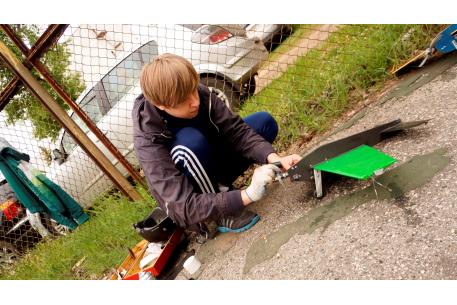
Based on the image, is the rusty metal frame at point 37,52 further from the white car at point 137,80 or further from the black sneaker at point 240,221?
the black sneaker at point 240,221

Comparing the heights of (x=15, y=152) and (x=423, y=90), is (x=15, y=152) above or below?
below

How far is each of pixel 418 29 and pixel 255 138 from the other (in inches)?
69.7

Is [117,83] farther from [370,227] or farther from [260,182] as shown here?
[370,227]

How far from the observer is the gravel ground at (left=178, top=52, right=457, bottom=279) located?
148 cm

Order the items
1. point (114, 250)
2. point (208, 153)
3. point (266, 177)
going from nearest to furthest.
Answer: point (266, 177), point (208, 153), point (114, 250)

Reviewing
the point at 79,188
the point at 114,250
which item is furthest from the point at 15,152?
the point at 114,250

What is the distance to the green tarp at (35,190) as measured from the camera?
3.81 metres

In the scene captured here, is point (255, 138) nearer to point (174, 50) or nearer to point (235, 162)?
point (235, 162)

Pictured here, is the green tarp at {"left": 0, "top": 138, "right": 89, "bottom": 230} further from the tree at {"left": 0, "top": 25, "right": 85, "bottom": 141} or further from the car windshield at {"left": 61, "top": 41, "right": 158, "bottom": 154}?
the car windshield at {"left": 61, "top": 41, "right": 158, "bottom": 154}

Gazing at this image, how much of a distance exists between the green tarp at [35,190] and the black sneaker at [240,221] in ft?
7.56

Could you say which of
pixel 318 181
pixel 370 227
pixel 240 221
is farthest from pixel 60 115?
pixel 370 227

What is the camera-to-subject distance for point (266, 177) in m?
1.78

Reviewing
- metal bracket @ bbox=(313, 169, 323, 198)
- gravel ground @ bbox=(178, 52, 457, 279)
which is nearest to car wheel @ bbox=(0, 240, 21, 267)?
gravel ground @ bbox=(178, 52, 457, 279)

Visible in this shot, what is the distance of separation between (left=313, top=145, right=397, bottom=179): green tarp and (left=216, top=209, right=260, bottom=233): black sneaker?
542 mm
